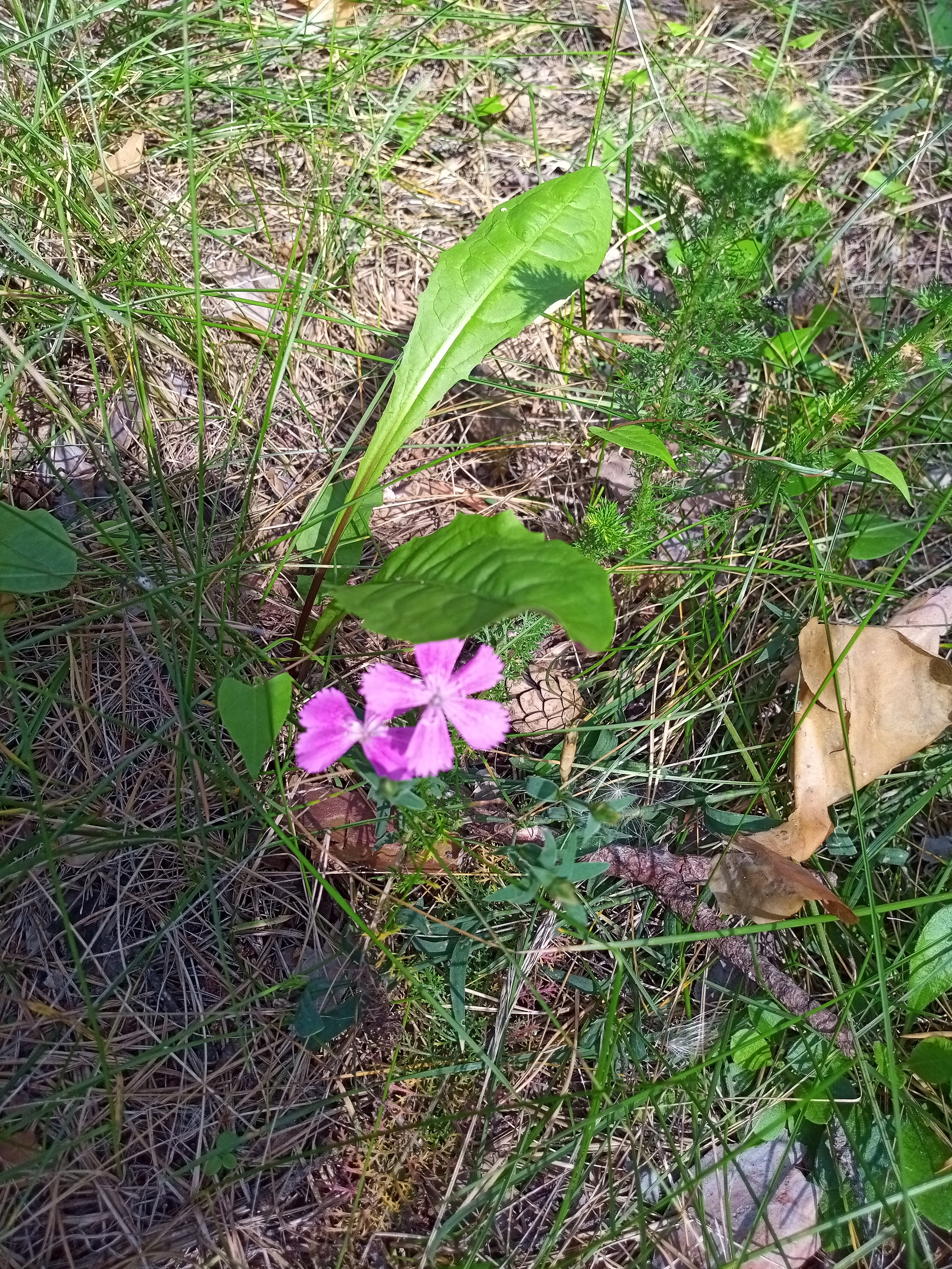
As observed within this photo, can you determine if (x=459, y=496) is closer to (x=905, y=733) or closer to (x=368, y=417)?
(x=368, y=417)

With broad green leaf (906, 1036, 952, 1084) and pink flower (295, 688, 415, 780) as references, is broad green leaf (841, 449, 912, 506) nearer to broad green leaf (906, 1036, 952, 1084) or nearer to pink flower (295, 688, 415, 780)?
broad green leaf (906, 1036, 952, 1084)

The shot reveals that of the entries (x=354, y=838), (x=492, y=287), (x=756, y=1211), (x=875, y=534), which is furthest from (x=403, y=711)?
(x=875, y=534)

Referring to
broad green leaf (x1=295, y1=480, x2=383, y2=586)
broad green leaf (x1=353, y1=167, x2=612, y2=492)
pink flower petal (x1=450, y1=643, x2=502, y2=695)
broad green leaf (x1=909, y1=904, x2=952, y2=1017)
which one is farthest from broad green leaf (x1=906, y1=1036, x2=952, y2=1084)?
broad green leaf (x1=353, y1=167, x2=612, y2=492)

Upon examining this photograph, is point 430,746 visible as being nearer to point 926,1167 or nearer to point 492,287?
point 492,287

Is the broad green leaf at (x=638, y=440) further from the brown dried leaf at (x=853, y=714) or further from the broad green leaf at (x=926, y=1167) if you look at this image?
the broad green leaf at (x=926, y=1167)

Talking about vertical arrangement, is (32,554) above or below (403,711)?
above

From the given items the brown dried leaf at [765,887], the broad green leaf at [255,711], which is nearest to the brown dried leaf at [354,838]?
the broad green leaf at [255,711]

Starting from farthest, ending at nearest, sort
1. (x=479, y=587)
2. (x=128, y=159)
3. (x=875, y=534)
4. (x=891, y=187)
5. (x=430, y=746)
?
1. (x=891, y=187)
2. (x=128, y=159)
3. (x=875, y=534)
4. (x=479, y=587)
5. (x=430, y=746)
